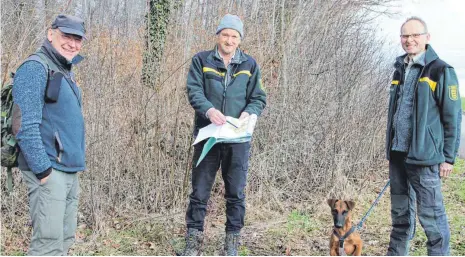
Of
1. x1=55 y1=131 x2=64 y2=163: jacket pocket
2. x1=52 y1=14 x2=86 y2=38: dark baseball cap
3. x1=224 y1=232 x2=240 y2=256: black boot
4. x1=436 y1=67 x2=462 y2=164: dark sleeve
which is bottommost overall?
x1=224 y1=232 x2=240 y2=256: black boot

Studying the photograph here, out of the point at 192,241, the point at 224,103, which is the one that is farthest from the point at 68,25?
the point at 192,241

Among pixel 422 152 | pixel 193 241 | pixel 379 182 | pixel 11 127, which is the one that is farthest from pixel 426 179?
pixel 379 182

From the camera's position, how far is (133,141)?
5.47 meters

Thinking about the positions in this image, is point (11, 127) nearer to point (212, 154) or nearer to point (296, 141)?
point (212, 154)

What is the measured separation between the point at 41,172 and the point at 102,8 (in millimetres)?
3619

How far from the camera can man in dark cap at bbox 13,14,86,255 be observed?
9.60 feet

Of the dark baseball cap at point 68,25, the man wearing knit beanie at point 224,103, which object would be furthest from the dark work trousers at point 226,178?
the dark baseball cap at point 68,25

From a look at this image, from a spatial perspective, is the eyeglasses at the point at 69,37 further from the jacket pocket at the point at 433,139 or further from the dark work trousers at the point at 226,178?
the jacket pocket at the point at 433,139

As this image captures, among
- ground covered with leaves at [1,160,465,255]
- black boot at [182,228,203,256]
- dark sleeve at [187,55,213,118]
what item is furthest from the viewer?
ground covered with leaves at [1,160,465,255]

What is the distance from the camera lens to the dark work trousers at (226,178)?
4221mm

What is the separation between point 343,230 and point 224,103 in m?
1.52

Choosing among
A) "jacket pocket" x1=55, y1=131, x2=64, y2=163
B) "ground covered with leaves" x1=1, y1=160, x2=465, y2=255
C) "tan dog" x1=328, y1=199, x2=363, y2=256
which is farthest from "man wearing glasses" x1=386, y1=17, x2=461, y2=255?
"jacket pocket" x1=55, y1=131, x2=64, y2=163

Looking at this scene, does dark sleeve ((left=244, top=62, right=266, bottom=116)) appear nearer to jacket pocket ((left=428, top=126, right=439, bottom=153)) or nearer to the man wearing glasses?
the man wearing glasses

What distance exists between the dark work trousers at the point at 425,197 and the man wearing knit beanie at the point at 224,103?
4.33ft
